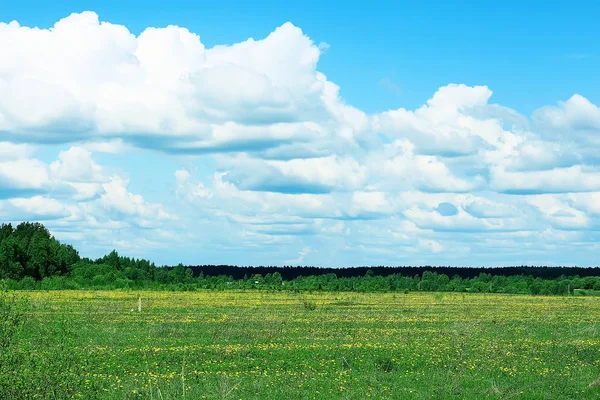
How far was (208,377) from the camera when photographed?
73.3 feet

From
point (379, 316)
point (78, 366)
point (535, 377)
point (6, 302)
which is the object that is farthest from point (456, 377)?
point (379, 316)

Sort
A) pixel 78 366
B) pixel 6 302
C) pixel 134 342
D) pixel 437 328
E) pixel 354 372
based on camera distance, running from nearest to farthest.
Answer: pixel 78 366
pixel 6 302
pixel 354 372
pixel 134 342
pixel 437 328

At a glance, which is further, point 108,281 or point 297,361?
point 108,281

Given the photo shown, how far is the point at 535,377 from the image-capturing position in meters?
23.2

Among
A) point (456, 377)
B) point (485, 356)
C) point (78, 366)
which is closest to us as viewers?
point (78, 366)

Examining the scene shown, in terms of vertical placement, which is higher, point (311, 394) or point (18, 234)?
point (18, 234)

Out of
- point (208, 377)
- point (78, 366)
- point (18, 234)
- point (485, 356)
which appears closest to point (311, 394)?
point (208, 377)

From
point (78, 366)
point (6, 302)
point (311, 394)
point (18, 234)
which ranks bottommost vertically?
point (311, 394)

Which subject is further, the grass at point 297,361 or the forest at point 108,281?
the forest at point 108,281

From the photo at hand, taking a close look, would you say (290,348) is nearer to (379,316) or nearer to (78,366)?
(78,366)

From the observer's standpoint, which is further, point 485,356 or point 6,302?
point 485,356

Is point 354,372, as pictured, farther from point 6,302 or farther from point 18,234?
point 18,234

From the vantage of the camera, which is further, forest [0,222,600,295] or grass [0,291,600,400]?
forest [0,222,600,295]

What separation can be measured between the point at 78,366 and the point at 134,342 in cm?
1695
